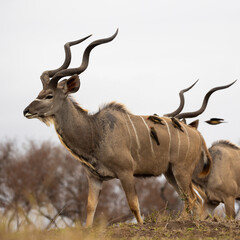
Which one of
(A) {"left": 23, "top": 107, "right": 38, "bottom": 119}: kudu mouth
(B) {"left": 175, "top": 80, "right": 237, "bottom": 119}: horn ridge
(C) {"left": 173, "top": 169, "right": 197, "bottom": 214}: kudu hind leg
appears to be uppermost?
(A) {"left": 23, "top": 107, "right": 38, "bottom": 119}: kudu mouth

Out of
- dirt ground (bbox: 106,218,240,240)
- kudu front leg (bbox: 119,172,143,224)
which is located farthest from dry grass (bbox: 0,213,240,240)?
kudu front leg (bbox: 119,172,143,224)

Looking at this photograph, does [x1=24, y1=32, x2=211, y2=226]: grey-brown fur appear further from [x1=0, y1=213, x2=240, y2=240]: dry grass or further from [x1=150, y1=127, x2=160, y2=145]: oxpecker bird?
[x1=0, y1=213, x2=240, y2=240]: dry grass

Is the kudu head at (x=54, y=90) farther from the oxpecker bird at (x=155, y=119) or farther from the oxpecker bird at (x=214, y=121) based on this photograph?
the oxpecker bird at (x=214, y=121)

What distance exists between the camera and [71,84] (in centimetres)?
693

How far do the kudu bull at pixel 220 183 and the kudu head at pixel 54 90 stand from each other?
301cm

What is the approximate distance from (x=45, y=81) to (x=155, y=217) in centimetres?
230

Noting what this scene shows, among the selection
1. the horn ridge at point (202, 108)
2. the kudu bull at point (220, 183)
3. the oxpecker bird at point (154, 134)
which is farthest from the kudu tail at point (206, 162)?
the oxpecker bird at point (154, 134)

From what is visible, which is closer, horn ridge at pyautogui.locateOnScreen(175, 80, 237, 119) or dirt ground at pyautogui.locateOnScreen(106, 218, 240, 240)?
dirt ground at pyautogui.locateOnScreen(106, 218, 240, 240)

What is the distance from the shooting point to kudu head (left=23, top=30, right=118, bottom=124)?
665cm

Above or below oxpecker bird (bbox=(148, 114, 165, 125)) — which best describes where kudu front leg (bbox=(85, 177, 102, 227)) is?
below

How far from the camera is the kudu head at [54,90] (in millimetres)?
6648

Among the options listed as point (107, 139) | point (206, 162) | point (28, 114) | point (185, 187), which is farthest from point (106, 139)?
point (206, 162)

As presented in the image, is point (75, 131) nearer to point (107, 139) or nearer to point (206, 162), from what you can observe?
point (107, 139)

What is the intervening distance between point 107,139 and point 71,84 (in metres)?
0.89
